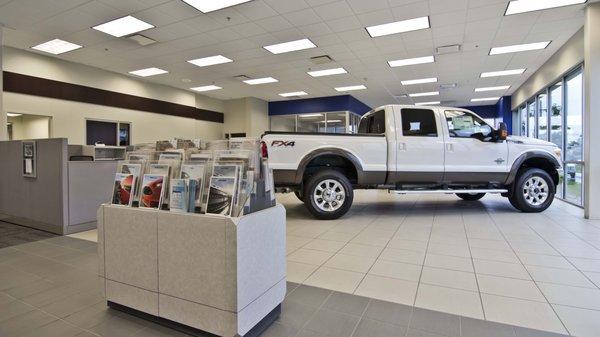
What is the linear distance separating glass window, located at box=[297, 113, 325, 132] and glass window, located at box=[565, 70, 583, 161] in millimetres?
8379

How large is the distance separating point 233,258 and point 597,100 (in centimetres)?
637

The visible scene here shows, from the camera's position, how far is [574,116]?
7078 mm

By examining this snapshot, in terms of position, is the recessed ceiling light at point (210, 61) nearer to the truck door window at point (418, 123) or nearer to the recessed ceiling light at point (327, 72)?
the recessed ceiling light at point (327, 72)

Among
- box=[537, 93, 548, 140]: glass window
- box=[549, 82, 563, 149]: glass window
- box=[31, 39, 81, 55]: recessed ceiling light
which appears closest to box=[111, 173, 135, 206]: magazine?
box=[31, 39, 81, 55]: recessed ceiling light

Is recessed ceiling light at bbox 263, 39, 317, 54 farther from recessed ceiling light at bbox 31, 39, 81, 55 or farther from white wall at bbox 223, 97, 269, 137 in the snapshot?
white wall at bbox 223, 97, 269, 137

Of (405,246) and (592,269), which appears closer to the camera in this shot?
(592,269)

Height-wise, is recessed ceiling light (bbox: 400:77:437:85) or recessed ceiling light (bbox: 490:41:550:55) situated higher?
recessed ceiling light (bbox: 400:77:437:85)

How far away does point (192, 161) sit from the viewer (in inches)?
78.9

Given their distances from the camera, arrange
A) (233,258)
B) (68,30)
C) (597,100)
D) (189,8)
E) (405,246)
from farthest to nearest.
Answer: (68,30) → (189,8) → (597,100) → (405,246) → (233,258)

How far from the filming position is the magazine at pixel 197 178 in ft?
6.08

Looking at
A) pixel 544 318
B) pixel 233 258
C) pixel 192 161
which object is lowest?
pixel 544 318

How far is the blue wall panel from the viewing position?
13.4 meters

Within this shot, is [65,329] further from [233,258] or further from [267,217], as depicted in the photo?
[267,217]

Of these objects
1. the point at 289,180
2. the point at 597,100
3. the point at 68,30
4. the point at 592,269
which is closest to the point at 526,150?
the point at 597,100
